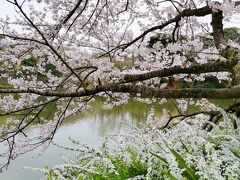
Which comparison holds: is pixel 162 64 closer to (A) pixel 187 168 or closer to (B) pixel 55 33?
(B) pixel 55 33

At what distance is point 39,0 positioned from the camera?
4.35 meters

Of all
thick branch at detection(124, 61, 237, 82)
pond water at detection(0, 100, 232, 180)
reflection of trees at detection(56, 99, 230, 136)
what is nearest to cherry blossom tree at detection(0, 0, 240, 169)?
thick branch at detection(124, 61, 237, 82)

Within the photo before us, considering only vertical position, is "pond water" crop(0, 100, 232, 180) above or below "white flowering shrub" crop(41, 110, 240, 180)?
below

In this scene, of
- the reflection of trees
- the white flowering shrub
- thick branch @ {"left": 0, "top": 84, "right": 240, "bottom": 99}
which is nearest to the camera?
the white flowering shrub

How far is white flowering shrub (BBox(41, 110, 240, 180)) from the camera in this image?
173 centimetres

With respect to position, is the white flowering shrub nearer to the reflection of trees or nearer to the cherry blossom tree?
the cherry blossom tree

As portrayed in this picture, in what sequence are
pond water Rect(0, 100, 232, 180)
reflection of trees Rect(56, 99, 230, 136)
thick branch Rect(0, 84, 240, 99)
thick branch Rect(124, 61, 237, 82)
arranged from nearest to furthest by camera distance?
thick branch Rect(0, 84, 240, 99)
thick branch Rect(124, 61, 237, 82)
pond water Rect(0, 100, 232, 180)
reflection of trees Rect(56, 99, 230, 136)

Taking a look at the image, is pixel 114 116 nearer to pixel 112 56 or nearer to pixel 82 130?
pixel 82 130

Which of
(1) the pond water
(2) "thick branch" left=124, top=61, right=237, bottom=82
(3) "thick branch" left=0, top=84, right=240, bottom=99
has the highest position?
(2) "thick branch" left=124, top=61, right=237, bottom=82

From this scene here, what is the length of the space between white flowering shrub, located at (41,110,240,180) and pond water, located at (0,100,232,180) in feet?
12.0

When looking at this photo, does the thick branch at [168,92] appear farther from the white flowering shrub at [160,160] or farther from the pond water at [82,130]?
the pond water at [82,130]

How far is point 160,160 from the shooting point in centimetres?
188

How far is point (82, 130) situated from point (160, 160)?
10.2m

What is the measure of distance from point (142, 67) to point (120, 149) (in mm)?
1990
